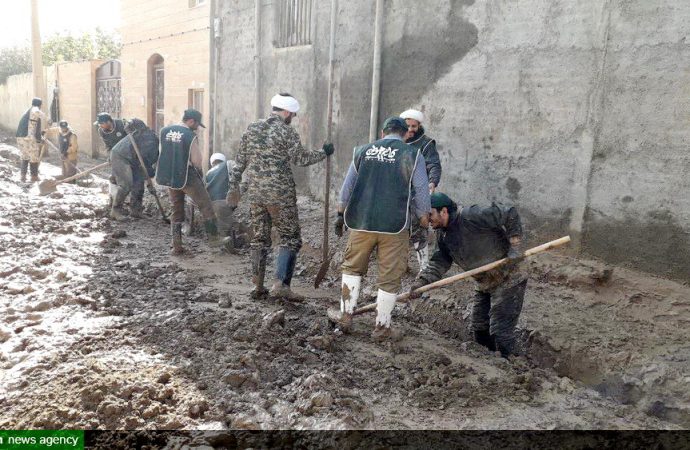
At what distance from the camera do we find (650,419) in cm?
332

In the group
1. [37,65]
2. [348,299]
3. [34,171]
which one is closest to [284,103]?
[348,299]

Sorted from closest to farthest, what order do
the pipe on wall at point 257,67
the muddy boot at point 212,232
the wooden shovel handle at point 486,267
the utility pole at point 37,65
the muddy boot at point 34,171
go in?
the wooden shovel handle at point 486,267 → the muddy boot at point 212,232 → the pipe on wall at point 257,67 → the muddy boot at point 34,171 → the utility pole at point 37,65

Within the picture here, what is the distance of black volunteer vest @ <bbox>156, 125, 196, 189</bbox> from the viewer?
653 cm

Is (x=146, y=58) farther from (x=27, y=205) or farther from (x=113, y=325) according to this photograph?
(x=113, y=325)

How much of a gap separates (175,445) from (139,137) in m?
6.44

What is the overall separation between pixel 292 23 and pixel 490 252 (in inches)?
248

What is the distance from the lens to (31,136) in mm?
11023

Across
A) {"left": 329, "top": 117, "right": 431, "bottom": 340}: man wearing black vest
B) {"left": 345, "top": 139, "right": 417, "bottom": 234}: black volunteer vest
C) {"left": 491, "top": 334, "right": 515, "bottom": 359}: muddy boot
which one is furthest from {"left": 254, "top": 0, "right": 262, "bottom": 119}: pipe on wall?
{"left": 491, "top": 334, "right": 515, "bottom": 359}: muddy boot

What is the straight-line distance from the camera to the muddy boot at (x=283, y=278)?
4977mm

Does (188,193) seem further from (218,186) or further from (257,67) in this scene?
(257,67)

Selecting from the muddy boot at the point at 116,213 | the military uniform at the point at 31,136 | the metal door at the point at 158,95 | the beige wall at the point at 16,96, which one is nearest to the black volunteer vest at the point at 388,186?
the muddy boot at the point at 116,213

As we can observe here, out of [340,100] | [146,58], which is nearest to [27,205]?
[340,100]

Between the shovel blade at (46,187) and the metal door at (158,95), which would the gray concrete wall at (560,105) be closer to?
the shovel blade at (46,187)

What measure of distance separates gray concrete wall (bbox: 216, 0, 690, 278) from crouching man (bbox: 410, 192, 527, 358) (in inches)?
50.9
